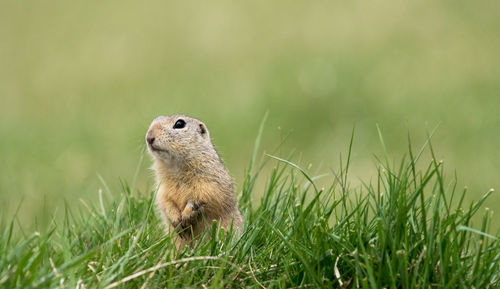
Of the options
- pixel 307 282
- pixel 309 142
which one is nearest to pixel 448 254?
pixel 307 282

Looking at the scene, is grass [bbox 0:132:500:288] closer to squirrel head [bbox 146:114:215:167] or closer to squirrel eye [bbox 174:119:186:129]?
squirrel head [bbox 146:114:215:167]

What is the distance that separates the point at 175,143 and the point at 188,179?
25 cm

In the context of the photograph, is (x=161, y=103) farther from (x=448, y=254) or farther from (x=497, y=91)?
(x=448, y=254)

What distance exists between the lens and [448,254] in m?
3.18

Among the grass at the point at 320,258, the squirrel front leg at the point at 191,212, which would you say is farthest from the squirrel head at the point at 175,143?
the grass at the point at 320,258

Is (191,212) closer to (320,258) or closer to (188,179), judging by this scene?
(188,179)

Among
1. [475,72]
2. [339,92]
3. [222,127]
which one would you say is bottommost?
[222,127]

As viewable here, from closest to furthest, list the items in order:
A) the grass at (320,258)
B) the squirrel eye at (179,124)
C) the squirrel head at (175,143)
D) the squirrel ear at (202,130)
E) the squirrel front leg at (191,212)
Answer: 1. the grass at (320,258)
2. the squirrel front leg at (191,212)
3. the squirrel head at (175,143)
4. the squirrel eye at (179,124)
5. the squirrel ear at (202,130)

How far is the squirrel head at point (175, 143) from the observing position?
15.4 feet

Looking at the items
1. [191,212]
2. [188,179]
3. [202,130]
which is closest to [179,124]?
[202,130]

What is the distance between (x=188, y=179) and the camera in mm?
4676

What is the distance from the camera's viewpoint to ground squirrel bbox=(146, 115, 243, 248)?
4.46 meters

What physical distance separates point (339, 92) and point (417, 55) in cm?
157

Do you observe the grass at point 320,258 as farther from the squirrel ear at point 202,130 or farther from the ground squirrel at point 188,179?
the squirrel ear at point 202,130
